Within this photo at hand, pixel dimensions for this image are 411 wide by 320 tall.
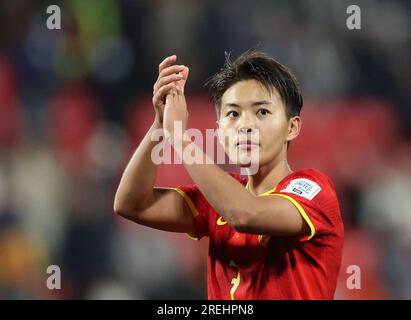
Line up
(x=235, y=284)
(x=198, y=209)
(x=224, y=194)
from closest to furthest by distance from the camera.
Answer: (x=224, y=194), (x=235, y=284), (x=198, y=209)

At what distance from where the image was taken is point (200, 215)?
261cm

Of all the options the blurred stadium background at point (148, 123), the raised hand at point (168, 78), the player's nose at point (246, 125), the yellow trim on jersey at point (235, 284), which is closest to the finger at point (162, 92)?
the raised hand at point (168, 78)

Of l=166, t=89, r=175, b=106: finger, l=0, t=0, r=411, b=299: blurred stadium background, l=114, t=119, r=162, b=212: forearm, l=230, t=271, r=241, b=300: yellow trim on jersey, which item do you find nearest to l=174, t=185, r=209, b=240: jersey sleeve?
l=114, t=119, r=162, b=212: forearm

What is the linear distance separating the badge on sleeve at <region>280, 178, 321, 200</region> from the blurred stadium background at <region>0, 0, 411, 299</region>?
2.41 meters

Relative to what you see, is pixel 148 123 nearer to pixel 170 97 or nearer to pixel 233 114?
pixel 233 114

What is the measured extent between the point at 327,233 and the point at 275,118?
0.44 metres

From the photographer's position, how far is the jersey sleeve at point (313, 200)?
87.2 inches

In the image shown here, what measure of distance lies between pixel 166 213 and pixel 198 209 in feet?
A: 0.43

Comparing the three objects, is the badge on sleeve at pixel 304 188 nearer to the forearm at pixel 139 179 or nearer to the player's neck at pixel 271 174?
the player's neck at pixel 271 174

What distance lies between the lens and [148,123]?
5.01 metres

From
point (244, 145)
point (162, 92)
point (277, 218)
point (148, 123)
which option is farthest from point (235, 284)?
point (148, 123)

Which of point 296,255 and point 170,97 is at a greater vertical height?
point 170,97

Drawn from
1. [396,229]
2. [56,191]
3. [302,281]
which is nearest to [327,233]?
[302,281]
